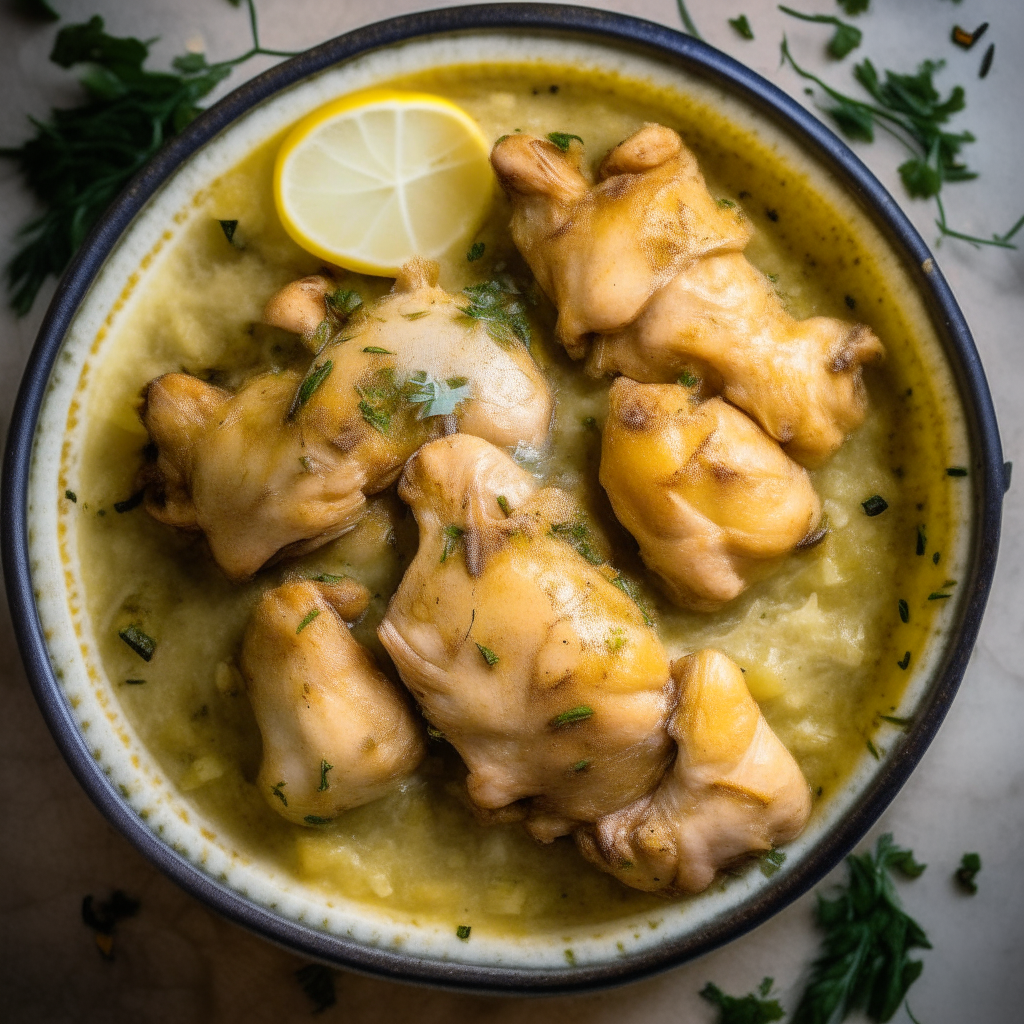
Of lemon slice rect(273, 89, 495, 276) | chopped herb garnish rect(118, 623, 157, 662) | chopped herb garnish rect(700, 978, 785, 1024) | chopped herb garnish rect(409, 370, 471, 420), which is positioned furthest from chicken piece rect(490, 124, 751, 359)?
chopped herb garnish rect(700, 978, 785, 1024)

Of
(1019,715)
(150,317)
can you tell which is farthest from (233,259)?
(1019,715)

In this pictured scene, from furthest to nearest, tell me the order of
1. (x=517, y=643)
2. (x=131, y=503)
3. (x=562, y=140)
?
(x=131, y=503) → (x=562, y=140) → (x=517, y=643)

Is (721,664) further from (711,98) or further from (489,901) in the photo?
(711,98)

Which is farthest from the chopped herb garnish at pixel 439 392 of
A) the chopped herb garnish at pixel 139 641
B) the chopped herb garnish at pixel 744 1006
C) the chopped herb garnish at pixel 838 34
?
the chopped herb garnish at pixel 744 1006

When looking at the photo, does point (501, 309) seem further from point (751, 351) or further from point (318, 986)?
point (318, 986)

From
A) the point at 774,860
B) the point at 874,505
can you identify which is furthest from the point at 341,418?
the point at 774,860

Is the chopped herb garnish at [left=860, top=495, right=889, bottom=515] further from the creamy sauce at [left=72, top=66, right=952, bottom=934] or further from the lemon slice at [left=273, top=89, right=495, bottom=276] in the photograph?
the lemon slice at [left=273, top=89, right=495, bottom=276]
